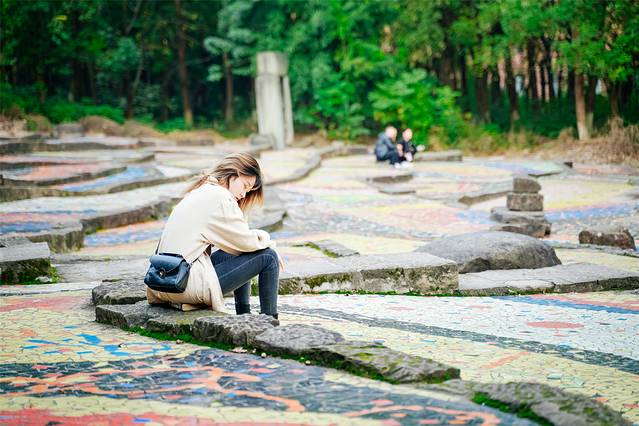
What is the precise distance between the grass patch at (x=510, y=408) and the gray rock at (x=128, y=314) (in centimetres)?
248

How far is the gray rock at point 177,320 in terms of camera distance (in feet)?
18.3

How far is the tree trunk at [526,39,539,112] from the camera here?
102 feet

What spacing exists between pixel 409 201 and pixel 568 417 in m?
14.1

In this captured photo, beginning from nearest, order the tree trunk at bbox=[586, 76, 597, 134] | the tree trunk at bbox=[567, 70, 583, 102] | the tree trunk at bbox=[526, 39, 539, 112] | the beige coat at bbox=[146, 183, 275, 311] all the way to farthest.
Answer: the beige coat at bbox=[146, 183, 275, 311] < the tree trunk at bbox=[586, 76, 597, 134] < the tree trunk at bbox=[567, 70, 583, 102] < the tree trunk at bbox=[526, 39, 539, 112]

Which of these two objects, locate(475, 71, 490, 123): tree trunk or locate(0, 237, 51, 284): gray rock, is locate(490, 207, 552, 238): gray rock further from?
locate(475, 71, 490, 123): tree trunk

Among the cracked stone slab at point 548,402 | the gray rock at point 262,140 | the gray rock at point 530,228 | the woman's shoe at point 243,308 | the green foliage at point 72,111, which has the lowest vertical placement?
the gray rock at point 530,228

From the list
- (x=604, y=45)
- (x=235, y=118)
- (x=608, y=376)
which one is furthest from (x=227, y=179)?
(x=235, y=118)

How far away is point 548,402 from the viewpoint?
389cm

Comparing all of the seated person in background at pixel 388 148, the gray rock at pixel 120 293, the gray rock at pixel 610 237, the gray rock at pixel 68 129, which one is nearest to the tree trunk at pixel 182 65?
the gray rock at pixel 68 129

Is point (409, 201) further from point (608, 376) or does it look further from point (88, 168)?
point (608, 376)

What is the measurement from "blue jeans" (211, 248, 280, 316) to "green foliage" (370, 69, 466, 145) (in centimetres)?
2542

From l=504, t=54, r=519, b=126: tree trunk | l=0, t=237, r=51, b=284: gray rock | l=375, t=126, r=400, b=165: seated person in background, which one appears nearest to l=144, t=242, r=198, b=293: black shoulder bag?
l=0, t=237, r=51, b=284: gray rock

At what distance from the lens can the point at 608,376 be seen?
201 inches

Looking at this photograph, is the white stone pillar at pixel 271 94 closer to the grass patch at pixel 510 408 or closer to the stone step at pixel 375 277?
the stone step at pixel 375 277
